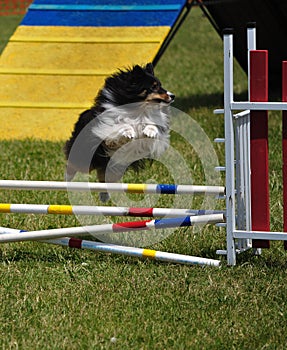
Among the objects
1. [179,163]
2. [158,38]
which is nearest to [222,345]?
[179,163]

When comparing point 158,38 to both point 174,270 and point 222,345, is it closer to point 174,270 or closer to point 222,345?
point 174,270

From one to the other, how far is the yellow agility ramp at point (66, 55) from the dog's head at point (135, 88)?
2686 millimetres

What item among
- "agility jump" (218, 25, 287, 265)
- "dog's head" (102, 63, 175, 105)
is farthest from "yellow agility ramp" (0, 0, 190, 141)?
"agility jump" (218, 25, 287, 265)

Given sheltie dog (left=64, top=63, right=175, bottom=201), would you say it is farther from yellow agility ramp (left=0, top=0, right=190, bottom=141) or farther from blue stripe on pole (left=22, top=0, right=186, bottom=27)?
blue stripe on pole (left=22, top=0, right=186, bottom=27)

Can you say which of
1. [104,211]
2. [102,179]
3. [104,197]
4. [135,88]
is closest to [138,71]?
[135,88]

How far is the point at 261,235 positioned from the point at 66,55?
546cm

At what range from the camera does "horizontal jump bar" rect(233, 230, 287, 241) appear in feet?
14.2

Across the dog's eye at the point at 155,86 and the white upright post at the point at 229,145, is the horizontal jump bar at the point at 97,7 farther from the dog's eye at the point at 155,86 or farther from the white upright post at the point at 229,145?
the white upright post at the point at 229,145

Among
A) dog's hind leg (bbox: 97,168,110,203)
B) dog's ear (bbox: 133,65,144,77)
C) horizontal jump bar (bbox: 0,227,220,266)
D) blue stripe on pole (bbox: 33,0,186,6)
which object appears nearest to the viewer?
horizontal jump bar (bbox: 0,227,220,266)

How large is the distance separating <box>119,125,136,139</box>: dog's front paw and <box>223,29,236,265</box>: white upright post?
4.37 feet

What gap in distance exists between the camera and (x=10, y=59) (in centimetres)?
934

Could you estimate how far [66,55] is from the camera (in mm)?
9297

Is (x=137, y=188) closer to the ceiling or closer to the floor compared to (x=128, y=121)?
closer to the floor

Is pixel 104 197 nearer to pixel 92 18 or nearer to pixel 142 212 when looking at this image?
pixel 142 212
